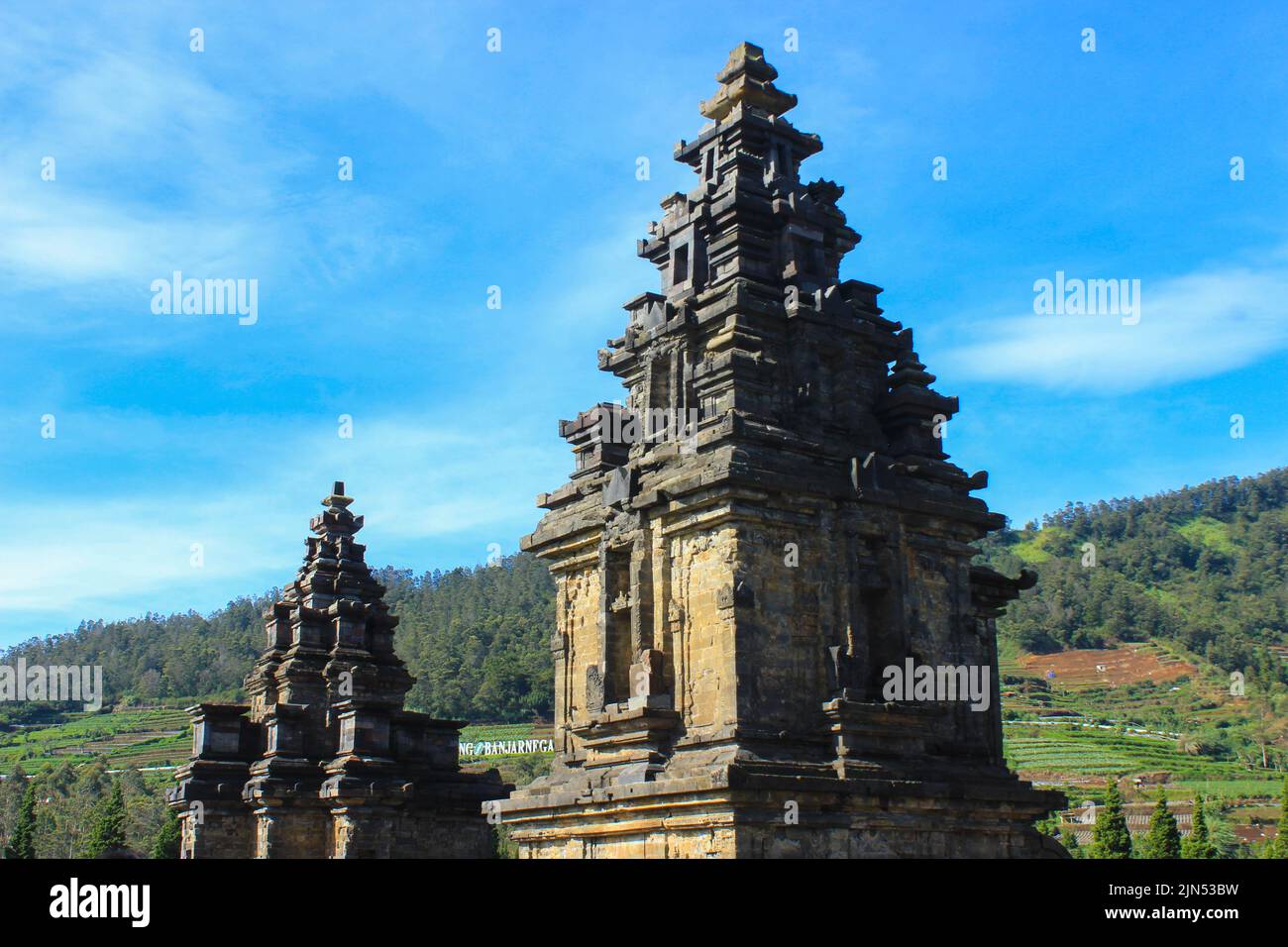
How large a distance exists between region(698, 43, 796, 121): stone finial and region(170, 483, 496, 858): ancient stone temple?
1410 centimetres

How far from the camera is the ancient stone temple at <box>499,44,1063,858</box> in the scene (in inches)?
673

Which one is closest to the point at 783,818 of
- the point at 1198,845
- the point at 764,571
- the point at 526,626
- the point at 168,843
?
the point at 764,571

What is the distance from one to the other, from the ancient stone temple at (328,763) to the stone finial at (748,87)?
14.1 meters

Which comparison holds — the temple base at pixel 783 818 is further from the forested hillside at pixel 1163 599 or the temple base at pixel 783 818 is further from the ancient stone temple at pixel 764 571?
the forested hillside at pixel 1163 599

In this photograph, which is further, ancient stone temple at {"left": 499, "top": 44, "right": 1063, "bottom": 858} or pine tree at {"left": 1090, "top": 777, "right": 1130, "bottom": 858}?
pine tree at {"left": 1090, "top": 777, "right": 1130, "bottom": 858}

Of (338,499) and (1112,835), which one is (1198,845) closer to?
(1112,835)

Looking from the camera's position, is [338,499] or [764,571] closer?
[764,571]

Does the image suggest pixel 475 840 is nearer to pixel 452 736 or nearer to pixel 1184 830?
pixel 452 736

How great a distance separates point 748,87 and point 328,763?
16227 mm

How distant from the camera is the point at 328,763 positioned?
88.4 feet

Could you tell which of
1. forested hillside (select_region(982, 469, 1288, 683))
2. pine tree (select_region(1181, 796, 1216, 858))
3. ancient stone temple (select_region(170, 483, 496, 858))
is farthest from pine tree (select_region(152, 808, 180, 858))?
forested hillside (select_region(982, 469, 1288, 683))

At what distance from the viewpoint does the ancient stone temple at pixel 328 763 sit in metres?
26.2

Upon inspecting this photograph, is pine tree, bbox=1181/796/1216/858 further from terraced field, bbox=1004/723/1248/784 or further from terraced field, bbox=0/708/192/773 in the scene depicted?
terraced field, bbox=0/708/192/773
